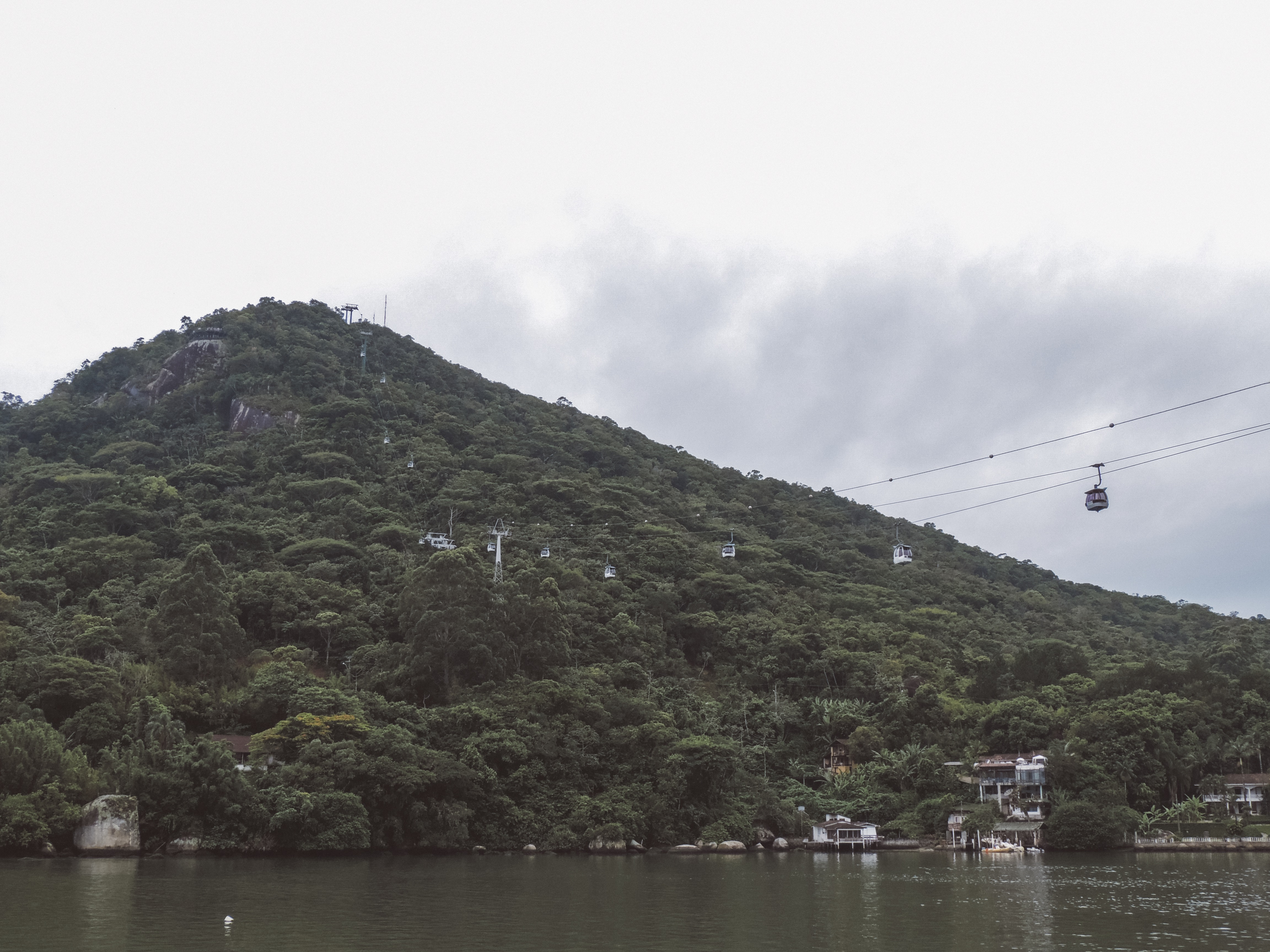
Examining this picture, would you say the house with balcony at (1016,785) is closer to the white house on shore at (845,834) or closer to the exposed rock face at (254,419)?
the white house on shore at (845,834)

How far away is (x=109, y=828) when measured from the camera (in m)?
40.5

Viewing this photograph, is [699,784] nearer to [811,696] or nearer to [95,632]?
[811,696]

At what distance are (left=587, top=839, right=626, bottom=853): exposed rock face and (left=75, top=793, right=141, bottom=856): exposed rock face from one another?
65.4 feet

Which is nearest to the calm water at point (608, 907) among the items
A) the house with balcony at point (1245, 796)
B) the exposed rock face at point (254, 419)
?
the house with balcony at point (1245, 796)

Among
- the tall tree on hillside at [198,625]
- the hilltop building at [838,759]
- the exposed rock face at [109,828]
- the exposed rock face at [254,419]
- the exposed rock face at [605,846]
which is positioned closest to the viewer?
the exposed rock face at [109,828]

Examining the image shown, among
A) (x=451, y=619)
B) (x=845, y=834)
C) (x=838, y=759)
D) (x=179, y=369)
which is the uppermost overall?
(x=179, y=369)

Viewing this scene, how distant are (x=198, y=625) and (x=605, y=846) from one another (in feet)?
75.4

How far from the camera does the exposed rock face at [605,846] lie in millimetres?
50062

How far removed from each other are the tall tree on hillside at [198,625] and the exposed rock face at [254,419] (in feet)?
148

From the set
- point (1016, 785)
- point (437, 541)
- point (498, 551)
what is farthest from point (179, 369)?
point (1016, 785)

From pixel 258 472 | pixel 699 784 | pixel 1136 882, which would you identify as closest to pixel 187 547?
pixel 258 472

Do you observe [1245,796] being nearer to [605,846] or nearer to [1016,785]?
[1016,785]

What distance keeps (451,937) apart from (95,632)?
37544 millimetres

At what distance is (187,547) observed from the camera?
71.1m
